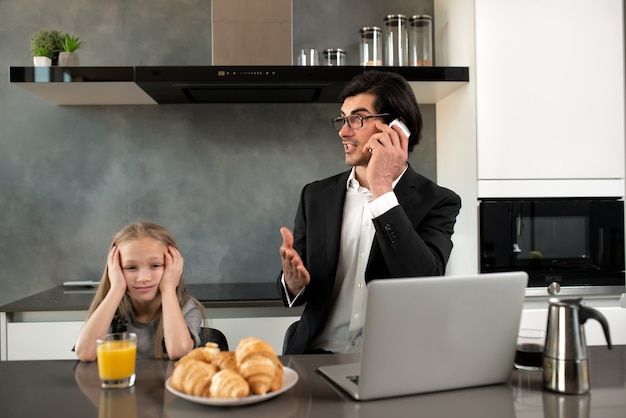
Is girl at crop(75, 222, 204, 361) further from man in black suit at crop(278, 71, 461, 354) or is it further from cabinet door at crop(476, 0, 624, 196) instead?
cabinet door at crop(476, 0, 624, 196)

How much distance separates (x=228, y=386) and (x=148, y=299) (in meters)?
0.91

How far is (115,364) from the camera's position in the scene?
1.13 m

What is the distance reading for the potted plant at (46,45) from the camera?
8.75 ft

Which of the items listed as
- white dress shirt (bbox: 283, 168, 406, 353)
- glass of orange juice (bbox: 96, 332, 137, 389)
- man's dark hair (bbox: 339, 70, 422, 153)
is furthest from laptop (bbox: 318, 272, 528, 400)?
man's dark hair (bbox: 339, 70, 422, 153)

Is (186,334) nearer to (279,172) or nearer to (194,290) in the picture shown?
(194,290)

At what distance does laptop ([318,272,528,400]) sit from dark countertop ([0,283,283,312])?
1.43m

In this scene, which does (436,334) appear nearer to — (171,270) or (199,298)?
(171,270)

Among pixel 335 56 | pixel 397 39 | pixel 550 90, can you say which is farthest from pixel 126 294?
pixel 550 90

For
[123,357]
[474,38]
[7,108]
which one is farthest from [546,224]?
[7,108]

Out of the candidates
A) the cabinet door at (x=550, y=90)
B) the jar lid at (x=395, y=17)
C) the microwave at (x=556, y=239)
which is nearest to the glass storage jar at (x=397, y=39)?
the jar lid at (x=395, y=17)

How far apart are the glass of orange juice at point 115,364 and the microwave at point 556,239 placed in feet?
5.99

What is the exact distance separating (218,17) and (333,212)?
46.0 inches

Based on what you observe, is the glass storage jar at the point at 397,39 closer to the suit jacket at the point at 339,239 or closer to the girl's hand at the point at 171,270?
the suit jacket at the point at 339,239

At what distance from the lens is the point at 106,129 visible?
308cm
